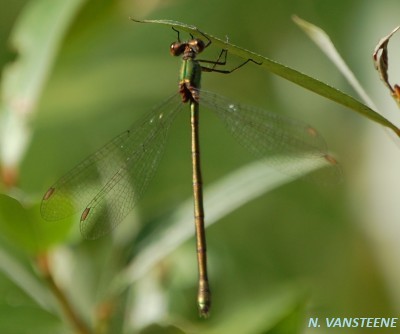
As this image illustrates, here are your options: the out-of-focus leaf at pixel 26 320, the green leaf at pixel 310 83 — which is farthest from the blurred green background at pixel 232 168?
the green leaf at pixel 310 83

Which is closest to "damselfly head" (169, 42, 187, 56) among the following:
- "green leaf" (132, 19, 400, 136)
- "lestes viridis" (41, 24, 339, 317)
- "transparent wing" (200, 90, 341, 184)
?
"lestes viridis" (41, 24, 339, 317)

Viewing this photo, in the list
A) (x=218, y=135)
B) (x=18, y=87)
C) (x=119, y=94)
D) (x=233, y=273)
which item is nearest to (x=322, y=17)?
(x=218, y=135)

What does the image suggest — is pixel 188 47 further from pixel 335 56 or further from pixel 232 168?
pixel 335 56

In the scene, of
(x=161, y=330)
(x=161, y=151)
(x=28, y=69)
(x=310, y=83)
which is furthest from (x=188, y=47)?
(x=310, y=83)

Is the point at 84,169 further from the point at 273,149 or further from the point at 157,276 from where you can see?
the point at 273,149

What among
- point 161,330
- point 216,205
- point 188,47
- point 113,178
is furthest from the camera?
point 188,47
